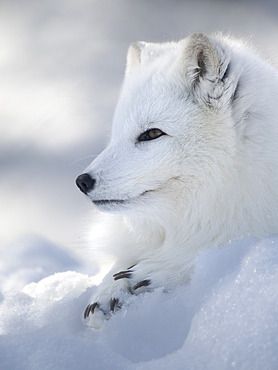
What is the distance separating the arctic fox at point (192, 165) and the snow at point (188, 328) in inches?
8.9

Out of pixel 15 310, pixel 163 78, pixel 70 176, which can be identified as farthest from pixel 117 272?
pixel 70 176

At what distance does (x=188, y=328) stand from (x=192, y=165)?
0.77 meters

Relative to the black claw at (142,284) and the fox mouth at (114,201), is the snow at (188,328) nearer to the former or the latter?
the black claw at (142,284)

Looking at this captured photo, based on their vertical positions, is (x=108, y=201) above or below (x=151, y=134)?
below

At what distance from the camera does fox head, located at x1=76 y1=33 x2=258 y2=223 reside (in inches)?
78.9

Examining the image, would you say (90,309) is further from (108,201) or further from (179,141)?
(179,141)

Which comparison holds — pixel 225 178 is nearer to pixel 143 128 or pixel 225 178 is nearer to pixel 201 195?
pixel 201 195

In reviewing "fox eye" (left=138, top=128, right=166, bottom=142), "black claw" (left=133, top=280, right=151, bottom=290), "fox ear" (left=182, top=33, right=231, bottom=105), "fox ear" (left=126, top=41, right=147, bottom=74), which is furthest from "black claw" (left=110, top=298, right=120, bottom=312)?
"fox ear" (left=126, top=41, right=147, bottom=74)

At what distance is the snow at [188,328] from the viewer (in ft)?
3.89

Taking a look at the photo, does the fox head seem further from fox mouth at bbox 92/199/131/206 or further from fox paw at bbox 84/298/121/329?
fox paw at bbox 84/298/121/329

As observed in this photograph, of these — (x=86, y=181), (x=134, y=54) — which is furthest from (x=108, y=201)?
(x=134, y=54)

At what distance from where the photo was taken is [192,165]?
2006mm

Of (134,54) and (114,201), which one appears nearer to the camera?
(114,201)

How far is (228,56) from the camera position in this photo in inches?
81.6
